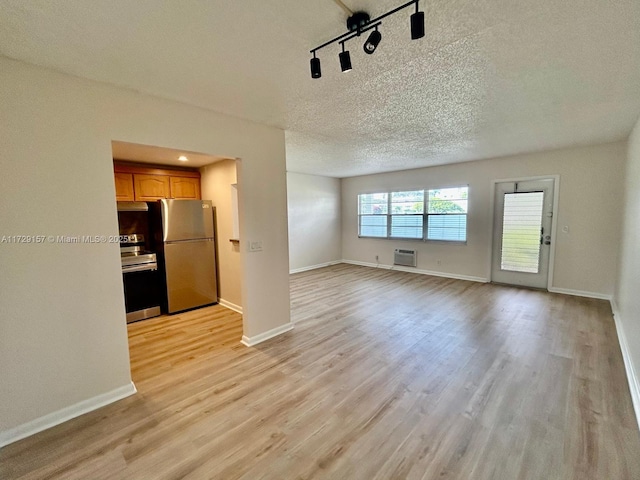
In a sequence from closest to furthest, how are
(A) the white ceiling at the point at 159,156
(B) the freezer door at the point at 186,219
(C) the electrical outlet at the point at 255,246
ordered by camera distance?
1. (C) the electrical outlet at the point at 255,246
2. (A) the white ceiling at the point at 159,156
3. (B) the freezer door at the point at 186,219

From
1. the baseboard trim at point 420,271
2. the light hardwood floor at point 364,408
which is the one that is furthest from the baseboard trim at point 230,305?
the baseboard trim at point 420,271

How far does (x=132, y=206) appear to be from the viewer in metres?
3.87

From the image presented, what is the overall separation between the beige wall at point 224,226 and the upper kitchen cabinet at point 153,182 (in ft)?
0.71

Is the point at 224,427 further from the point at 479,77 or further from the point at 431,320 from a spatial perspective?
the point at 479,77

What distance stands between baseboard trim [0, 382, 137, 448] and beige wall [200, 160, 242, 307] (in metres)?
2.00

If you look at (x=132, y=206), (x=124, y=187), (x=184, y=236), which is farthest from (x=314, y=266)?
(x=124, y=187)

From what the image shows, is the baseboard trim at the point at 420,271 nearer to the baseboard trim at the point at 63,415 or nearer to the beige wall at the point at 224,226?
the beige wall at the point at 224,226

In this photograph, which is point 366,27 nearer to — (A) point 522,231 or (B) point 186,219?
(B) point 186,219

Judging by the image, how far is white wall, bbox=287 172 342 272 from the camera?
7063 mm

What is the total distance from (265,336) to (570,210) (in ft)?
18.0

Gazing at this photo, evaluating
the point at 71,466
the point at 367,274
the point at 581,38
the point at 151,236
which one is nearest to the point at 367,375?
the point at 71,466

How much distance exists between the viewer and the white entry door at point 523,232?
16.7ft

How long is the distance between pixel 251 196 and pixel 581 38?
289cm

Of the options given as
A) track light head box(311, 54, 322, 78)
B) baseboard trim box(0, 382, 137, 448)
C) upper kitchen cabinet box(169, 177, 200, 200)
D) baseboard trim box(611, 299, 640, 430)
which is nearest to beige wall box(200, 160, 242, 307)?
upper kitchen cabinet box(169, 177, 200, 200)
